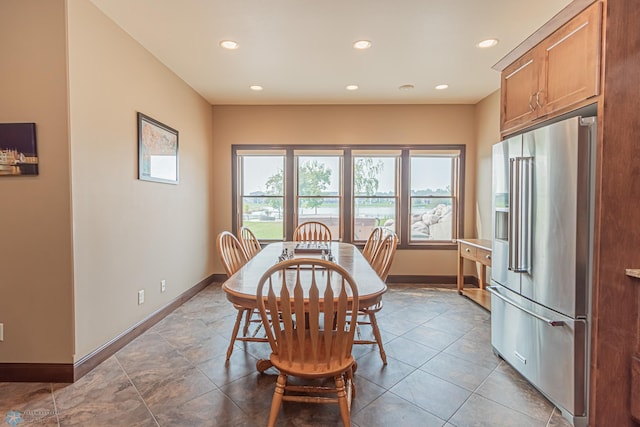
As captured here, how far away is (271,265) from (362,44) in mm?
2184

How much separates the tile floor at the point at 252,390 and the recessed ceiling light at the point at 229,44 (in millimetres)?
2709

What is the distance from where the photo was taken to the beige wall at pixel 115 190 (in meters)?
2.25

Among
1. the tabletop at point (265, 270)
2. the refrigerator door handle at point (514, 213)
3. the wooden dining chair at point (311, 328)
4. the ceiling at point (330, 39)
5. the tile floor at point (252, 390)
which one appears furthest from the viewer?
the ceiling at point (330, 39)

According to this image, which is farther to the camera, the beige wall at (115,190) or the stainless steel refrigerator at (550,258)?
the beige wall at (115,190)

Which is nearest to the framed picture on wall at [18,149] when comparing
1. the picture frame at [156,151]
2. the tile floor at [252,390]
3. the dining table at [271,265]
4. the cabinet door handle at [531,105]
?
the picture frame at [156,151]

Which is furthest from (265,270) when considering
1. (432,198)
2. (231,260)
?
(432,198)

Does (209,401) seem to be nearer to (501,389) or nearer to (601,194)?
(501,389)

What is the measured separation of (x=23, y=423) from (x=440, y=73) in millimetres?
4525

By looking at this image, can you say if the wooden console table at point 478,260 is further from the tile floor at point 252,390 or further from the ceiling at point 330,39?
the ceiling at point 330,39

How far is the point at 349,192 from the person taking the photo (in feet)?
16.0

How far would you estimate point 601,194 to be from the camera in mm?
1677

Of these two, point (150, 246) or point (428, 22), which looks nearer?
point (428, 22)

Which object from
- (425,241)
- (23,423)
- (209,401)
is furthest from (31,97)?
(425,241)

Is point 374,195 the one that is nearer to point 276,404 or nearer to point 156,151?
point 156,151
